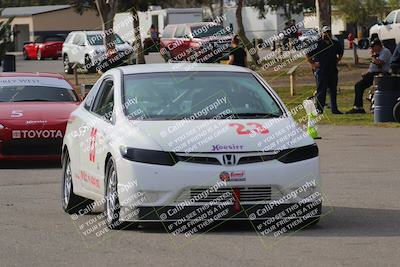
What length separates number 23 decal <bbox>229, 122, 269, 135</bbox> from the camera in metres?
9.95

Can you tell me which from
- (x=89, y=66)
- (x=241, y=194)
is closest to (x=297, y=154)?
(x=241, y=194)

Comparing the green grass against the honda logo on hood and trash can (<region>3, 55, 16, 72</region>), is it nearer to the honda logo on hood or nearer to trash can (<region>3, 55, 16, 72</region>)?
trash can (<region>3, 55, 16, 72</region>)

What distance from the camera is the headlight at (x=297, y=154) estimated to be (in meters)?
9.84

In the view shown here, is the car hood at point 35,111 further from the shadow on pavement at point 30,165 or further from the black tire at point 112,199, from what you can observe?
the black tire at point 112,199

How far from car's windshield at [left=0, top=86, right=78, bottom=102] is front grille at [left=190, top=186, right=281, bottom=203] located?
335 inches

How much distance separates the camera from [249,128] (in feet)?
33.0

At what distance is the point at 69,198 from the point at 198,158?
2421 mm

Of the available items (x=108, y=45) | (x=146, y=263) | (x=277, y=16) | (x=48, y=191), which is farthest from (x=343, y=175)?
(x=277, y=16)

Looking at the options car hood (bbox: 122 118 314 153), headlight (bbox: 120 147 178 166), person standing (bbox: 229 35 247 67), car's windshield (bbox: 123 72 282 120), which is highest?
car's windshield (bbox: 123 72 282 120)

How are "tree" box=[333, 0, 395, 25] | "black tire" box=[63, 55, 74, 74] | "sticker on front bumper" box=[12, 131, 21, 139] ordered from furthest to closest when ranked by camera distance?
"tree" box=[333, 0, 395, 25] → "black tire" box=[63, 55, 74, 74] → "sticker on front bumper" box=[12, 131, 21, 139]

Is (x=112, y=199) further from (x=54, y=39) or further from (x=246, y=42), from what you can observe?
(x=54, y=39)

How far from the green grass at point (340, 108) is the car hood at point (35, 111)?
715cm

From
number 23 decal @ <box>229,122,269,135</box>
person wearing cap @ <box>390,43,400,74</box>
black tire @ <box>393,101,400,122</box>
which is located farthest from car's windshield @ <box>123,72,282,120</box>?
person wearing cap @ <box>390,43,400,74</box>

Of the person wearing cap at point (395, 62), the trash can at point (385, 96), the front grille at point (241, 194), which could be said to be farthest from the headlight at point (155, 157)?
the person wearing cap at point (395, 62)
